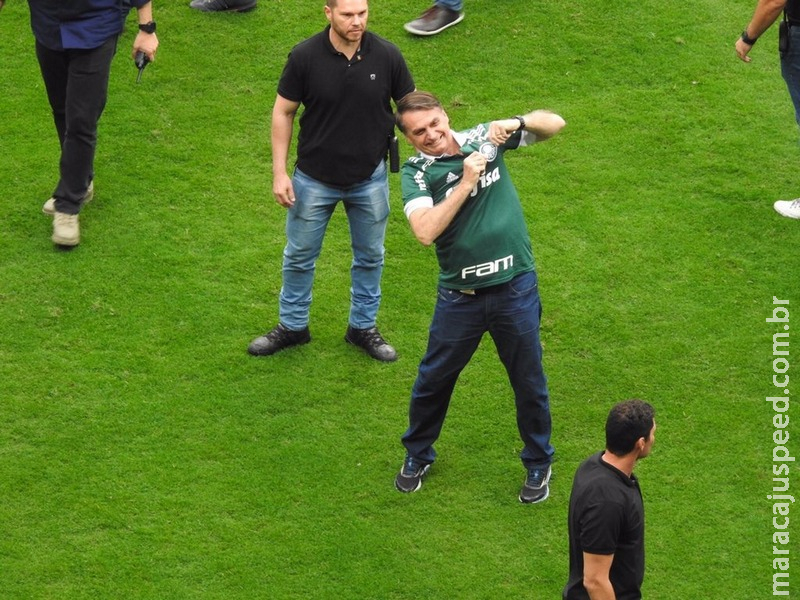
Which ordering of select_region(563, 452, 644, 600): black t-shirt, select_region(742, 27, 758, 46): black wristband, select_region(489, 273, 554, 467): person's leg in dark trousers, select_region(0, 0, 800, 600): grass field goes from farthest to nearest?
select_region(742, 27, 758, 46): black wristband < select_region(0, 0, 800, 600): grass field < select_region(489, 273, 554, 467): person's leg in dark trousers < select_region(563, 452, 644, 600): black t-shirt

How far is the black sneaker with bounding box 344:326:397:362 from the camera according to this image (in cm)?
736

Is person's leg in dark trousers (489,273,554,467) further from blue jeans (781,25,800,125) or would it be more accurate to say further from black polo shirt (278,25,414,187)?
blue jeans (781,25,800,125)

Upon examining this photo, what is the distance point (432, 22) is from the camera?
386 inches

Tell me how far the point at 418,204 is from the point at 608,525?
1852 millimetres

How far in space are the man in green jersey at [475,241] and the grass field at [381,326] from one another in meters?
0.78

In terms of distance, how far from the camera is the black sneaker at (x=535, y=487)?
653 cm

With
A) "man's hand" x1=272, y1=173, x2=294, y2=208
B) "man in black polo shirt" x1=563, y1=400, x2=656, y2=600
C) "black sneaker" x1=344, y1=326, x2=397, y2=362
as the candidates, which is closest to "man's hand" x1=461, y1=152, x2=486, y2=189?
"man in black polo shirt" x1=563, y1=400, x2=656, y2=600

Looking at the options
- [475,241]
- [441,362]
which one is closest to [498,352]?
[441,362]

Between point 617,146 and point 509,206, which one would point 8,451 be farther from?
point 617,146

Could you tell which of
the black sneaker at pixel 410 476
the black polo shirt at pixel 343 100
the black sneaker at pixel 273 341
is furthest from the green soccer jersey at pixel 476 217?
the black sneaker at pixel 273 341

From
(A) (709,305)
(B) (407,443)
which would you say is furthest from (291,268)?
(A) (709,305)

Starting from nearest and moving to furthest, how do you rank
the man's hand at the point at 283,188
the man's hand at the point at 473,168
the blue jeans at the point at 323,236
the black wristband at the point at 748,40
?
the man's hand at the point at 473,168 < the man's hand at the point at 283,188 < the blue jeans at the point at 323,236 < the black wristband at the point at 748,40

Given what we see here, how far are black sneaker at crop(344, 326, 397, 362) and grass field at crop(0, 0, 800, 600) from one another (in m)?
0.08

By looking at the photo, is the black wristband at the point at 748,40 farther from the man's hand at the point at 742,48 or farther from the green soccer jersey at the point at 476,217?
the green soccer jersey at the point at 476,217
